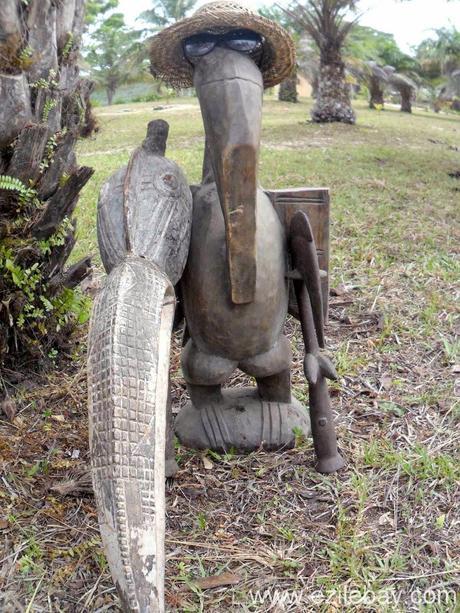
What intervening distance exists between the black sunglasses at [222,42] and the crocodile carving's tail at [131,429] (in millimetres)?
641

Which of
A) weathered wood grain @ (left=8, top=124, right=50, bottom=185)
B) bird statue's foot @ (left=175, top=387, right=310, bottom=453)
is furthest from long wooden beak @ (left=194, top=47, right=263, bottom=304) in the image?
weathered wood grain @ (left=8, top=124, right=50, bottom=185)

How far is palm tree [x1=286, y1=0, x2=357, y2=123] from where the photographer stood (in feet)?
31.2

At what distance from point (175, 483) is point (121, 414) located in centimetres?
73

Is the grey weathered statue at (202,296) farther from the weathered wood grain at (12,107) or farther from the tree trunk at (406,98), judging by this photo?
the tree trunk at (406,98)

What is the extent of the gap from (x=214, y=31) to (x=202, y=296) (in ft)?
2.30

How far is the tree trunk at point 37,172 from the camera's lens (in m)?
2.18

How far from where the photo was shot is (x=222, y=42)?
5.50 feet

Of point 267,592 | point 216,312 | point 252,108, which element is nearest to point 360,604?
point 267,592

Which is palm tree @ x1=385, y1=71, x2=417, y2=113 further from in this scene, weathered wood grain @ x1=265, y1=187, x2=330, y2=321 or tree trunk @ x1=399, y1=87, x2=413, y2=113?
weathered wood grain @ x1=265, y1=187, x2=330, y2=321

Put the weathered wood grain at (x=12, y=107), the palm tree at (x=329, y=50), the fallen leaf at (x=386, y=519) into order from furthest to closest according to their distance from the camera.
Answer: the palm tree at (x=329, y=50)
the weathered wood grain at (x=12, y=107)
the fallen leaf at (x=386, y=519)

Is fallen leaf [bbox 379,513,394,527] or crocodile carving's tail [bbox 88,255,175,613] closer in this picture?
crocodile carving's tail [bbox 88,255,175,613]

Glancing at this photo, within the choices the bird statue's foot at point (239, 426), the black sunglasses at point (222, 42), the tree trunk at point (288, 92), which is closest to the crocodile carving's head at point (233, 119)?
the black sunglasses at point (222, 42)

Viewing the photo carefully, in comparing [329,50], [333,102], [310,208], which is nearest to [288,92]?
[329,50]

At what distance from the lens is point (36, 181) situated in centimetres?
228
